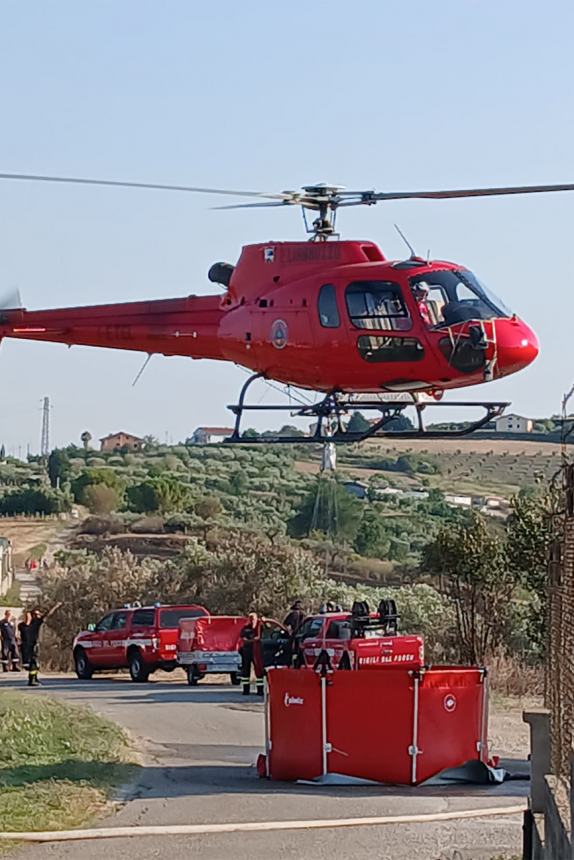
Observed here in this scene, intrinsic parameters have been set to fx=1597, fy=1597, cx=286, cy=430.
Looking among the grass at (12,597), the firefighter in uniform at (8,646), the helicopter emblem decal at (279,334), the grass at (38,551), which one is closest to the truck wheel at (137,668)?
the firefighter in uniform at (8,646)

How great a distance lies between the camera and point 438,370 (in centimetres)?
1847

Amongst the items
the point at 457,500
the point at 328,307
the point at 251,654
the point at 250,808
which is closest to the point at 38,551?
the point at 457,500

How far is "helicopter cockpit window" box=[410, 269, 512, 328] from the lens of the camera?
18.4 metres

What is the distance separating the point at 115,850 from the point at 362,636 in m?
13.5

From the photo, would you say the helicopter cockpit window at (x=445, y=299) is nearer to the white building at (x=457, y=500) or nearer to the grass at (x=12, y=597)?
the grass at (x=12, y=597)

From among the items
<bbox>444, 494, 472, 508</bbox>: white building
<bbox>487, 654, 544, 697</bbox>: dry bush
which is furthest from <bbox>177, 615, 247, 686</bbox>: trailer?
<bbox>444, 494, 472, 508</bbox>: white building

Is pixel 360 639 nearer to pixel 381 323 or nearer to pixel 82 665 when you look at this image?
pixel 381 323

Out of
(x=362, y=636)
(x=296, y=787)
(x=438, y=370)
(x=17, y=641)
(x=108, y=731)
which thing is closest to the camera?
(x=296, y=787)

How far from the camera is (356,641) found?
83.1ft

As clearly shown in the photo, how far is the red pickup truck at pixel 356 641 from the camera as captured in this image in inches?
984

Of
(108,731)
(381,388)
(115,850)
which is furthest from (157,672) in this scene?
(115,850)

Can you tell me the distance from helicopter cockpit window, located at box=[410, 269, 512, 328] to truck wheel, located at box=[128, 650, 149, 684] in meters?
14.6

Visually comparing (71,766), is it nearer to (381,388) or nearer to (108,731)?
(108,731)

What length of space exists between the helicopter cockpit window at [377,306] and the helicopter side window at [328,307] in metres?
0.19
